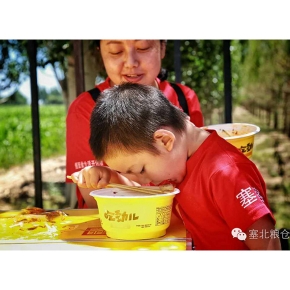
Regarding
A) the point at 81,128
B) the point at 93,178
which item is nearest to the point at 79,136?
the point at 81,128

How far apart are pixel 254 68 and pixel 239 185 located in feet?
6.33

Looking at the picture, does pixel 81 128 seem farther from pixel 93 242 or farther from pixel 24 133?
pixel 24 133

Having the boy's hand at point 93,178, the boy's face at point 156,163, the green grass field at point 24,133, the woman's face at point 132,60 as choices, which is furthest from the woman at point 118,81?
the green grass field at point 24,133

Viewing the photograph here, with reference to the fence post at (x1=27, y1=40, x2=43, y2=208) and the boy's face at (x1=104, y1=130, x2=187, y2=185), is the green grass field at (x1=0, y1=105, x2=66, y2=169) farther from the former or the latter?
the boy's face at (x1=104, y1=130, x2=187, y2=185)

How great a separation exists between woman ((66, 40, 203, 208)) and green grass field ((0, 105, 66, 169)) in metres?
0.92

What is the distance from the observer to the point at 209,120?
2467 mm

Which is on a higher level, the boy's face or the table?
the boy's face

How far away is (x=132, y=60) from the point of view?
129 cm

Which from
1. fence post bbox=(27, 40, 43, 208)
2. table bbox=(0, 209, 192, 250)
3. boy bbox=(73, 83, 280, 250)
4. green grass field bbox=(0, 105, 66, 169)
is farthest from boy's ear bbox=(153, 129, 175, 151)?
green grass field bbox=(0, 105, 66, 169)

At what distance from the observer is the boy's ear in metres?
0.99

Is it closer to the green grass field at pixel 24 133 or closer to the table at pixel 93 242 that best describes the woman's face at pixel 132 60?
Answer: the table at pixel 93 242

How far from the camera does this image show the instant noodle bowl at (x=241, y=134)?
117cm
